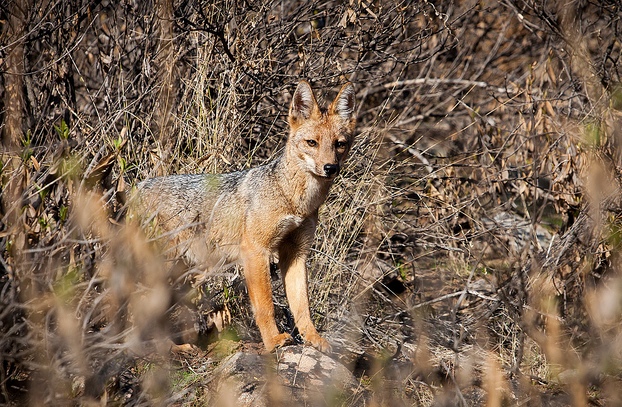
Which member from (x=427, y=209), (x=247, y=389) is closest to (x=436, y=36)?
(x=427, y=209)

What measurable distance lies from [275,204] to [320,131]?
658 mm

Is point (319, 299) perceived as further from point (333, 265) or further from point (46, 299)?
point (46, 299)

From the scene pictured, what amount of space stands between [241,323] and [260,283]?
2.18ft

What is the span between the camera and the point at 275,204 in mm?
5484

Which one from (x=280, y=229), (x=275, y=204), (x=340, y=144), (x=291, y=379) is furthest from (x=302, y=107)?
(x=291, y=379)

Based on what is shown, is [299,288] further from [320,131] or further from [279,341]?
[320,131]

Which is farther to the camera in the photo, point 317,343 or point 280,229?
point 280,229

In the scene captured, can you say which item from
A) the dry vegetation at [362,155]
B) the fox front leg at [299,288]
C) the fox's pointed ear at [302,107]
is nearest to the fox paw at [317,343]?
the fox front leg at [299,288]

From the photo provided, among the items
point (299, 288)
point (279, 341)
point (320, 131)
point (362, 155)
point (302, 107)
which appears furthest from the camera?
point (362, 155)

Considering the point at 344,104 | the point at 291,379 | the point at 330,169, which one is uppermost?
the point at 344,104

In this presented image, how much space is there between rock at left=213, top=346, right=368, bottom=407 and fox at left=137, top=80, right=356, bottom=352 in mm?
267

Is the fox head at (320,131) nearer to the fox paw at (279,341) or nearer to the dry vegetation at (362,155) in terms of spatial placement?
the dry vegetation at (362,155)

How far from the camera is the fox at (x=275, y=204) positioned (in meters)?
5.41

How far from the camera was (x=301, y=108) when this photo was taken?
5.81m
